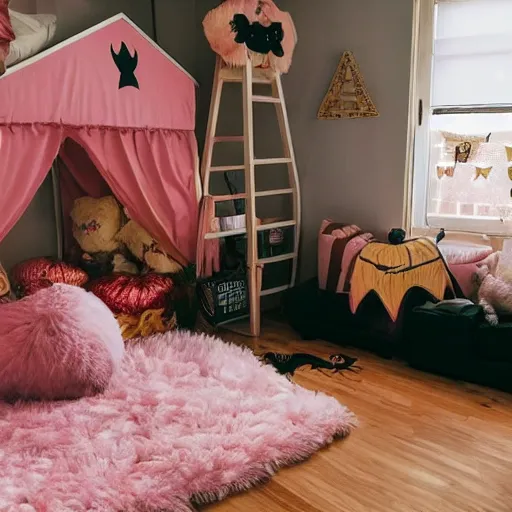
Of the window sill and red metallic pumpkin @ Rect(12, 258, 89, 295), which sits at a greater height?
the window sill

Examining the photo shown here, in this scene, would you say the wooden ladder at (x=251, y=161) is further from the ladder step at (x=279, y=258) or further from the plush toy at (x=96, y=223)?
the plush toy at (x=96, y=223)

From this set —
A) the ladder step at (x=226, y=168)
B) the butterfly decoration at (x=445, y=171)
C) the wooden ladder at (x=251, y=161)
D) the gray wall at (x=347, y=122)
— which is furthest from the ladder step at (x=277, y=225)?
the butterfly decoration at (x=445, y=171)

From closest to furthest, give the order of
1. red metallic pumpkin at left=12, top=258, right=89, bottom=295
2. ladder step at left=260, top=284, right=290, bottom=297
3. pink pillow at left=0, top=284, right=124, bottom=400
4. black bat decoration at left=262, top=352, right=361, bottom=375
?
1. pink pillow at left=0, top=284, right=124, bottom=400
2. black bat decoration at left=262, top=352, right=361, bottom=375
3. red metallic pumpkin at left=12, top=258, right=89, bottom=295
4. ladder step at left=260, top=284, right=290, bottom=297

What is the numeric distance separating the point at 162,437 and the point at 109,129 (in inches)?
60.2

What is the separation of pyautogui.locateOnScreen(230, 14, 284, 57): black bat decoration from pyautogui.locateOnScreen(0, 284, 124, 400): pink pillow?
1534 mm

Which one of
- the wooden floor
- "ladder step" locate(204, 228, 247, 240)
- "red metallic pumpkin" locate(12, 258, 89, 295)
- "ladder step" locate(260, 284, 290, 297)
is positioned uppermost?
"ladder step" locate(204, 228, 247, 240)

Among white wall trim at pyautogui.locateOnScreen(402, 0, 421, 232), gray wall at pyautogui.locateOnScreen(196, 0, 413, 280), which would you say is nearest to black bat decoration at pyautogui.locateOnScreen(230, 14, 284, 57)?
gray wall at pyautogui.locateOnScreen(196, 0, 413, 280)

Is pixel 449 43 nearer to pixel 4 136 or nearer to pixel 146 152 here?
pixel 146 152

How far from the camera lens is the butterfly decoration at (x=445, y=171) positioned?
→ 119 inches

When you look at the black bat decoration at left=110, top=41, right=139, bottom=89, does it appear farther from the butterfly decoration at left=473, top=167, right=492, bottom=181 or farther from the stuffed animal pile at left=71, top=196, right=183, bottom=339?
the butterfly decoration at left=473, top=167, right=492, bottom=181

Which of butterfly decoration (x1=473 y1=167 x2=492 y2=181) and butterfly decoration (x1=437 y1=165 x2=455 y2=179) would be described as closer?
butterfly decoration (x1=473 y1=167 x2=492 y2=181)

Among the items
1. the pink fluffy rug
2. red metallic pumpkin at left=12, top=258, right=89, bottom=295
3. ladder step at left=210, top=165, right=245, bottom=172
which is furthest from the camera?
ladder step at left=210, top=165, right=245, bottom=172

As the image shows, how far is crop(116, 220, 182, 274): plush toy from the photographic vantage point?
3168mm

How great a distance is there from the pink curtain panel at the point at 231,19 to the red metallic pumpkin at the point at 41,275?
1.33 metres
